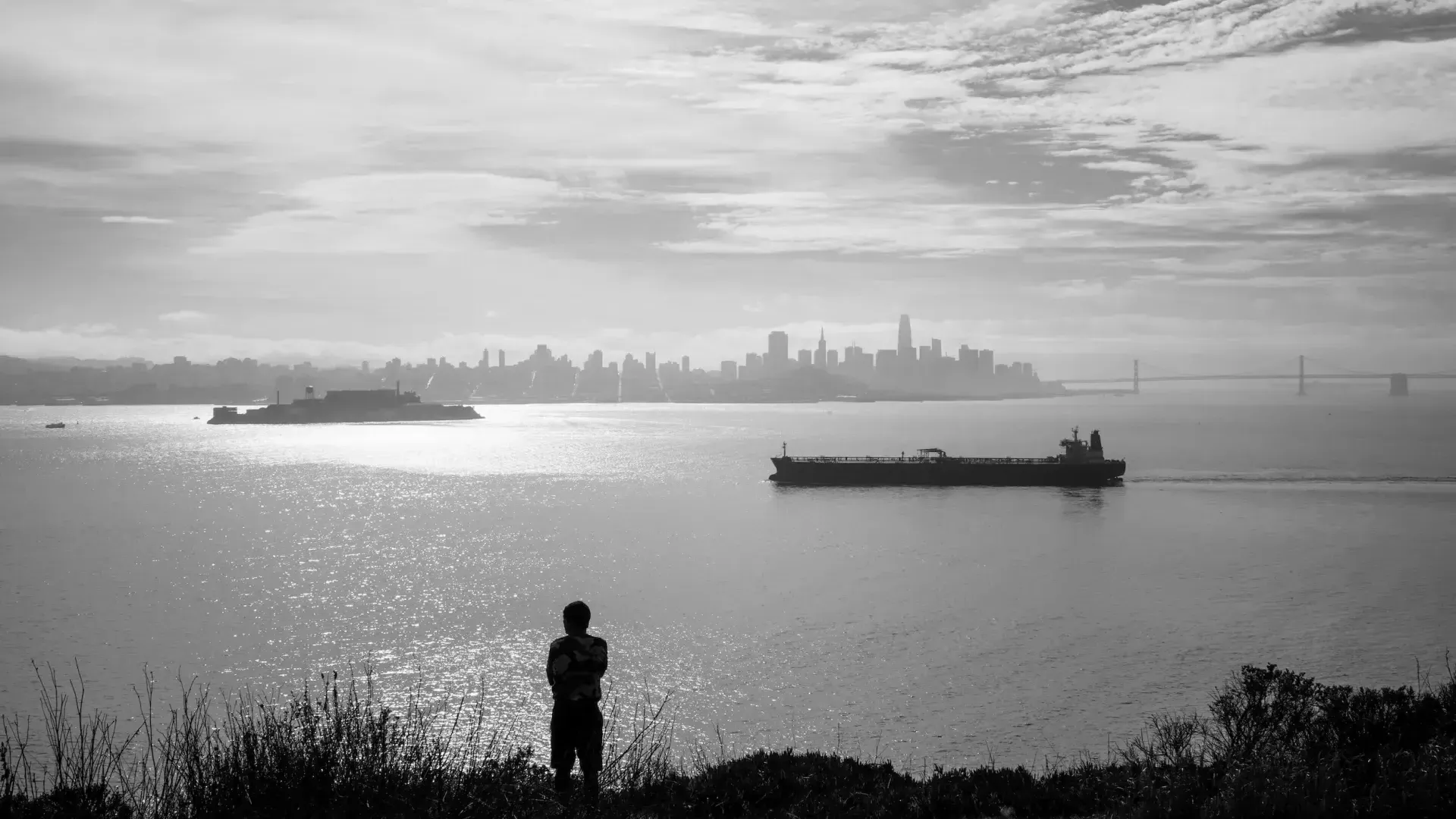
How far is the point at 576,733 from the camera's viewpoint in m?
8.88

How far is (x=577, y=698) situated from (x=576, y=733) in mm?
366

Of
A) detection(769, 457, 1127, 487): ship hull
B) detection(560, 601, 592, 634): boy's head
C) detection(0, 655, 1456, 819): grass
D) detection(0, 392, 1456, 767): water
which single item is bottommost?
detection(0, 392, 1456, 767): water

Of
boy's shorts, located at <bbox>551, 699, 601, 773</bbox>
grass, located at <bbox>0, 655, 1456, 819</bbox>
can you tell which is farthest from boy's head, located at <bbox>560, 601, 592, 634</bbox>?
grass, located at <bbox>0, 655, 1456, 819</bbox>

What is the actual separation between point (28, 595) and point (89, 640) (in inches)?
382

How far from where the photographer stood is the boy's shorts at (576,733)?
347 inches

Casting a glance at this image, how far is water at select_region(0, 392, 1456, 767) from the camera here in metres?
22.9

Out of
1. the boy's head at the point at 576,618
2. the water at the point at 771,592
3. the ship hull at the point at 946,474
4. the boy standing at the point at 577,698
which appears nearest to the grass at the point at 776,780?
the boy standing at the point at 577,698

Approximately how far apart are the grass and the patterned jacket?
0.93 m

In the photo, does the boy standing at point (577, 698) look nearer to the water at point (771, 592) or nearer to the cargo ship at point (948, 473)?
the water at point (771, 592)

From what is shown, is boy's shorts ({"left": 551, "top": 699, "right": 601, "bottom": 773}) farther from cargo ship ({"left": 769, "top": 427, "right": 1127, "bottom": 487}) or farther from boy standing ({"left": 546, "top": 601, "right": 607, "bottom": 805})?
cargo ship ({"left": 769, "top": 427, "right": 1127, "bottom": 487})

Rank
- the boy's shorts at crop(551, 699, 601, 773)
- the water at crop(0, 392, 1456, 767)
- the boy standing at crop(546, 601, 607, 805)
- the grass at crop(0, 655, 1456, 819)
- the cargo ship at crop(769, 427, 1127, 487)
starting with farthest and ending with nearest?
the cargo ship at crop(769, 427, 1127, 487) → the water at crop(0, 392, 1456, 767) → the boy's shorts at crop(551, 699, 601, 773) → the boy standing at crop(546, 601, 607, 805) → the grass at crop(0, 655, 1456, 819)

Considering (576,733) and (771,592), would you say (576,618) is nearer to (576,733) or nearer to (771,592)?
(576,733)

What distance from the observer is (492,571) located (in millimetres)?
40312

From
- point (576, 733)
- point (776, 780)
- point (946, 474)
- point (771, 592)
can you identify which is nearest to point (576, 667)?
point (576, 733)
